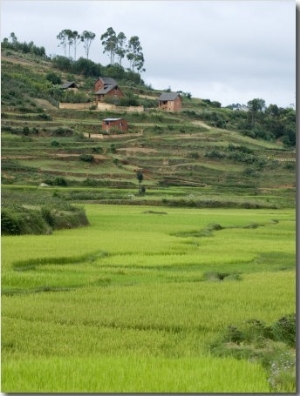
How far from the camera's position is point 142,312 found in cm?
752

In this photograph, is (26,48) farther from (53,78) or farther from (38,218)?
(38,218)

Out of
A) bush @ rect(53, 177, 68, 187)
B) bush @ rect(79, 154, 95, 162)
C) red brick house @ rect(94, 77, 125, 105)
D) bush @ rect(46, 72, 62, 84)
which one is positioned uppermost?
Answer: bush @ rect(46, 72, 62, 84)

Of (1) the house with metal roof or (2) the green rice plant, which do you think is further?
(1) the house with metal roof

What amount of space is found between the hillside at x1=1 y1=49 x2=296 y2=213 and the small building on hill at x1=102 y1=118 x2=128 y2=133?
63 centimetres

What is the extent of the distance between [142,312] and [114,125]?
43287 mm

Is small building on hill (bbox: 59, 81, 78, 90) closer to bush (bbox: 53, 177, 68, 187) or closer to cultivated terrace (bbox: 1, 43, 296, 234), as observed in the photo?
cultivated terrace (bbox: 1, 43, 296, 234)

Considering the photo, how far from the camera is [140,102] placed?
62000 millimetres

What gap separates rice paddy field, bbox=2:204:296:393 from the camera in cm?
510

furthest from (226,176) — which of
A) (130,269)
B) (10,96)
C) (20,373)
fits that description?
(20,373)

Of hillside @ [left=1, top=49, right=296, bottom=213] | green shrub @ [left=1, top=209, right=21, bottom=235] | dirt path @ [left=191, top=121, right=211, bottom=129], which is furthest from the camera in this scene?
dirt path @ [left=191, top=121, right=211, bottom=129]

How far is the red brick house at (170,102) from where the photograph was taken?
62094mm

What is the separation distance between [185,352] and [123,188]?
88.8 ft

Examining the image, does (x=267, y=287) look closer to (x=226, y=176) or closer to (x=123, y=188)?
(x=123, y=188)

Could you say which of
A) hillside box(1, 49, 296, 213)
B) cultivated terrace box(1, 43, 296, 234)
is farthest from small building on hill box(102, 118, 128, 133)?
hillside box(1, 49, 296, 213)
